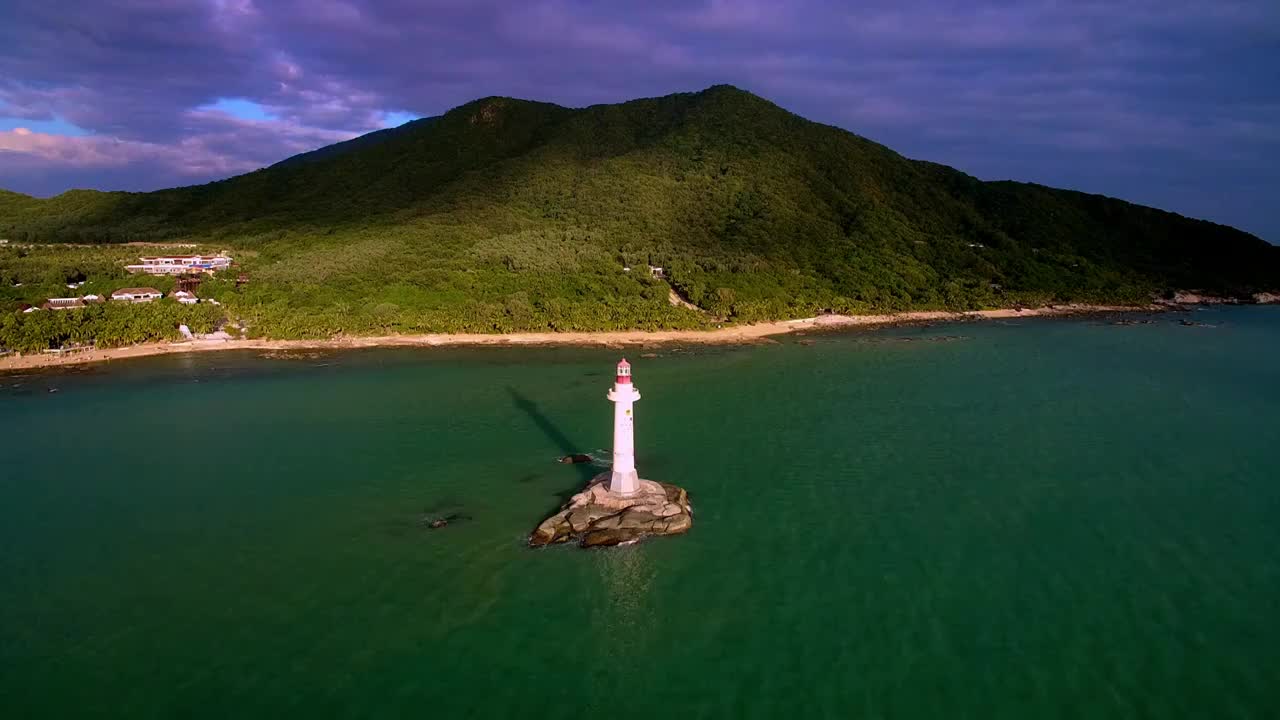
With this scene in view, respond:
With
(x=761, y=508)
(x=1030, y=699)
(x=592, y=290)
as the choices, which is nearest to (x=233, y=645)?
(x=761, y=508)

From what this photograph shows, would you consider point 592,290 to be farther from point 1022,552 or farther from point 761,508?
point 1022,552

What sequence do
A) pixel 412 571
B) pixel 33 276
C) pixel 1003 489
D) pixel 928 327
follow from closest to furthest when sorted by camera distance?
pixel 412 571 < pixel 1003 489 < pixel 33 276 < pixel 928 327

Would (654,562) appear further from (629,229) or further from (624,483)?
(629,229)

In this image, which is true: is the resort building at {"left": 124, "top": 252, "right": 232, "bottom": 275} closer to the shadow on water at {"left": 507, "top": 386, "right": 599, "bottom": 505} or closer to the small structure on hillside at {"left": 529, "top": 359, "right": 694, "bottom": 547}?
the shadow on water at {"left": 507, "top": 386, "right": 599, "bottom": 505}

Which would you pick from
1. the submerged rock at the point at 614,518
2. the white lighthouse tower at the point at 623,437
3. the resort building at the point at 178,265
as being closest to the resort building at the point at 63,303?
the resort building at the point at 178,265

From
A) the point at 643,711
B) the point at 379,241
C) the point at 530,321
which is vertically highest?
the point at 379,241

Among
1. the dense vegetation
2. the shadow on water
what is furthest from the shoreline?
the shadow on water

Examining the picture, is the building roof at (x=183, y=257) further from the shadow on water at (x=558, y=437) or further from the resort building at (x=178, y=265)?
the shadow on water at (x=558, y=437)
